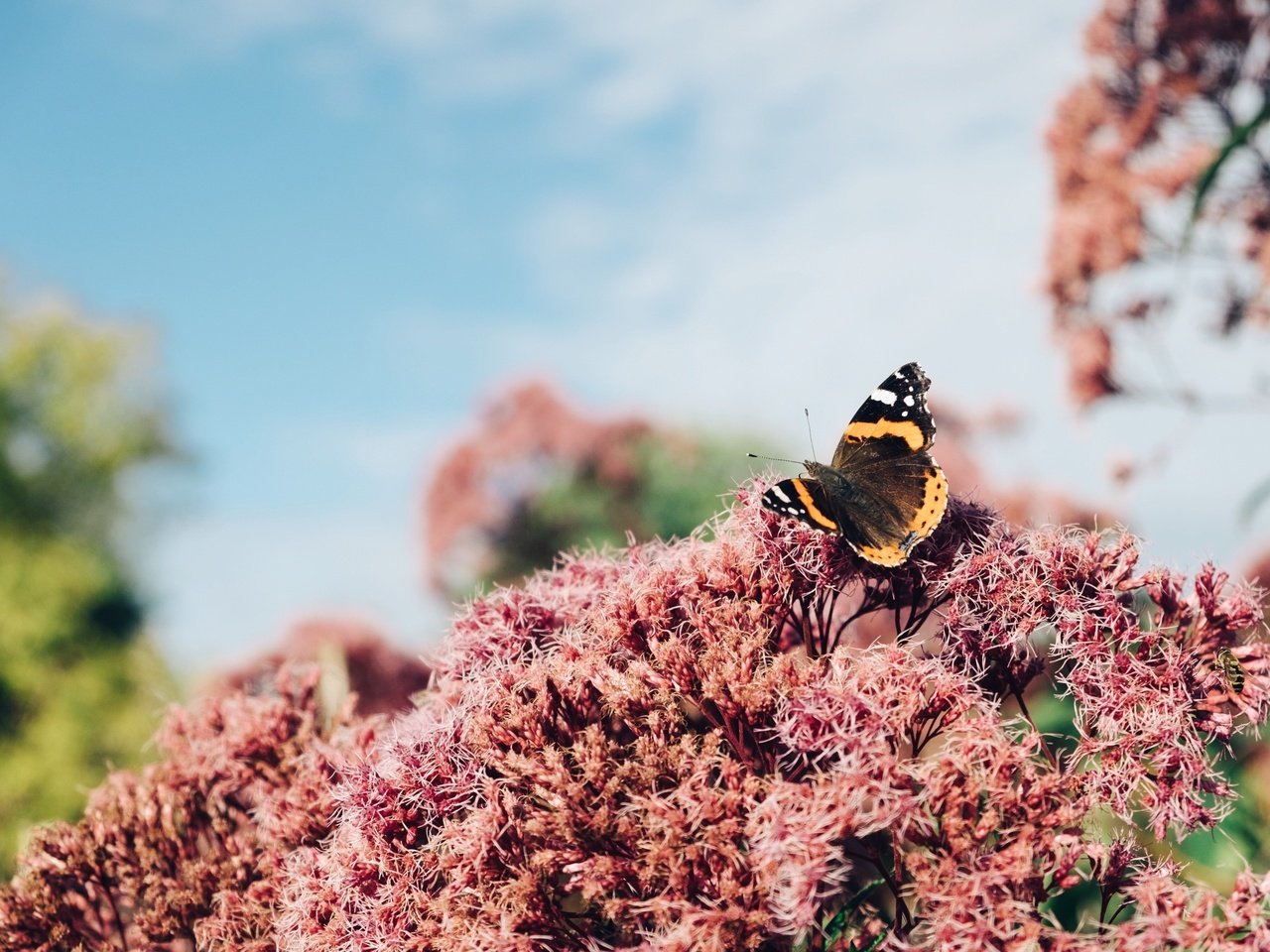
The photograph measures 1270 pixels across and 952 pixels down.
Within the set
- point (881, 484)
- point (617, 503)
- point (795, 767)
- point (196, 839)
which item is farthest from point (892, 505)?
point (617, 503)

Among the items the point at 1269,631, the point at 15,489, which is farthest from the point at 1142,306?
the point at 15,489

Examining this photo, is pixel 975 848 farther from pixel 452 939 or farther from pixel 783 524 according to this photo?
pixel 452 939

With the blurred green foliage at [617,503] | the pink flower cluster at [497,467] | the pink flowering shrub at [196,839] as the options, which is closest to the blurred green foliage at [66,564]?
the pink flower cluster at [497,467]

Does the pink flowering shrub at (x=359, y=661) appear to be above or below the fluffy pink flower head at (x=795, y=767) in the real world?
above

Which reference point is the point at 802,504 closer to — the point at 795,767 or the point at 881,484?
the point at 881,484

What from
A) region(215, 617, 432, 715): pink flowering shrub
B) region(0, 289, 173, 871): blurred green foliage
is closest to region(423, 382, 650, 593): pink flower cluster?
region(0, 289, 173, 871): blurred green foliage

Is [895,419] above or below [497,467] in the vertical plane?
below

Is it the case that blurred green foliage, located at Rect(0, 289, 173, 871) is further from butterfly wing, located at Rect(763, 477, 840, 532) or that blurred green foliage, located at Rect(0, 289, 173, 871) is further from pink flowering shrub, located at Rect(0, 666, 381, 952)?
butterfly wing, located at Rect(763, 477, 840, 532)

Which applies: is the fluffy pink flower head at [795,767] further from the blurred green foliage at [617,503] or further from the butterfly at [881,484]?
the blurred green foliage at [617,503]
